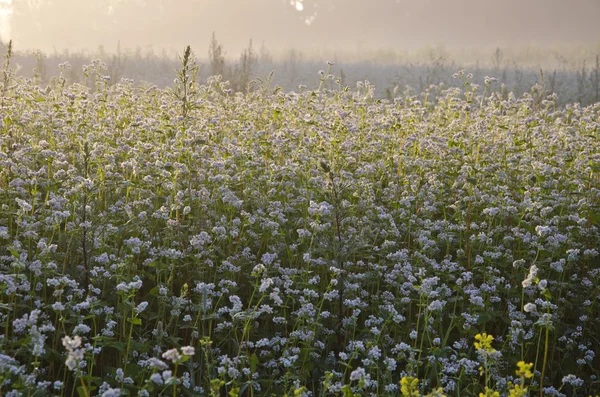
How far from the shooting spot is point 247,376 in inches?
157

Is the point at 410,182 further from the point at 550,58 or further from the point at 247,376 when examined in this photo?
the point at 550,58

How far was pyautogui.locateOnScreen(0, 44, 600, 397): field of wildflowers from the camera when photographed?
3.83m

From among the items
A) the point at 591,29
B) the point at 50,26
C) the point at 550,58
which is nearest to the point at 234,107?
the point at 550,58

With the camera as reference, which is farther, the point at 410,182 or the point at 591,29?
the point at 591,29

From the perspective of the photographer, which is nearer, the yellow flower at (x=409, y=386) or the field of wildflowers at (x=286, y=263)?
the yellow flower at (x=409, y=386)

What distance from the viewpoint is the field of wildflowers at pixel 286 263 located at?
3.83 meters

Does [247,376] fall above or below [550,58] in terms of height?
below

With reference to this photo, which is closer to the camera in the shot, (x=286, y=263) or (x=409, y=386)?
(x=409, y=386)

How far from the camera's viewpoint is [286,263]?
216 inches

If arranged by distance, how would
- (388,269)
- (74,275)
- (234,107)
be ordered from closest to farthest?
(74,275) → (388,269) → (234,107)

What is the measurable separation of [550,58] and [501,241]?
43392mm

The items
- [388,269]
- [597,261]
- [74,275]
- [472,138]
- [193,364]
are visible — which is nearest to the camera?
[193,364]

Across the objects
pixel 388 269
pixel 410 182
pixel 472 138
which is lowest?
pixel 388 269

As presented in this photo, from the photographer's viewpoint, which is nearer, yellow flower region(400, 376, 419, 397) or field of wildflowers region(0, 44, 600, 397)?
yellow flower region(400, 376, 419, 397)
